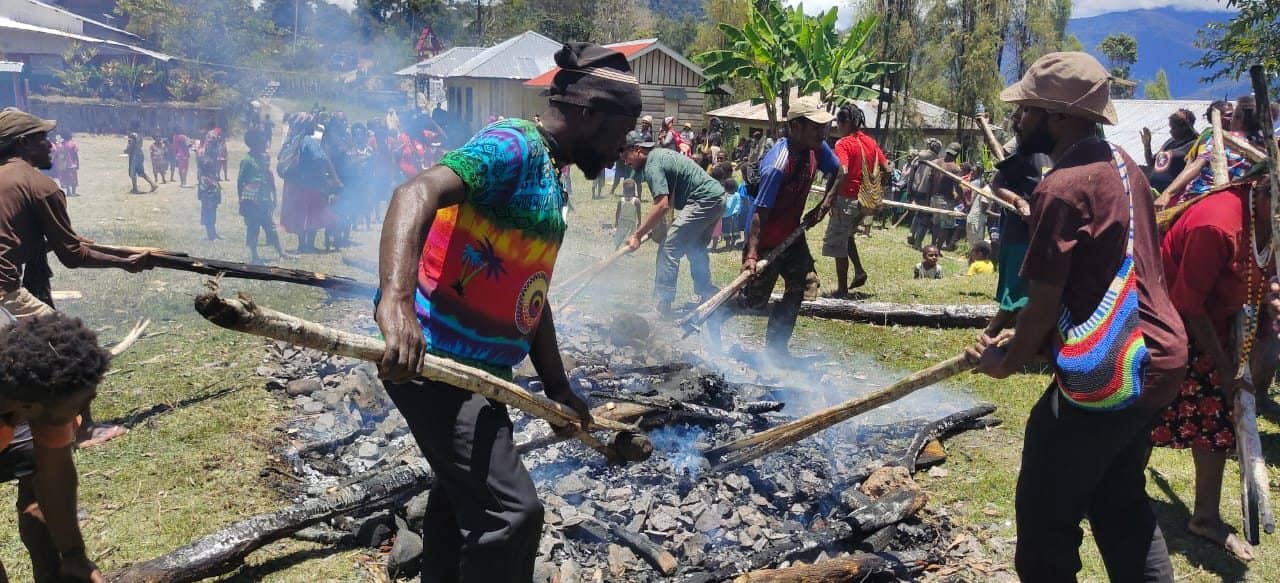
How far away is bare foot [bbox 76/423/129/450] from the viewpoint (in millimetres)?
5289

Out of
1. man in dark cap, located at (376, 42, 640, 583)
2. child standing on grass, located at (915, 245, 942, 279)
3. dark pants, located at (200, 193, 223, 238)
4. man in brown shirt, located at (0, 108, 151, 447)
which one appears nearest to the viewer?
man in dark cap, located at (376, 42, 640, 583)

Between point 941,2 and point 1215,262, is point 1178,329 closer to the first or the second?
point 1215,262

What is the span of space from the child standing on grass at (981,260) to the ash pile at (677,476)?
17.1 ft

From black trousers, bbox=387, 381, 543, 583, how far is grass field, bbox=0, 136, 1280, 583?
5.00 ft

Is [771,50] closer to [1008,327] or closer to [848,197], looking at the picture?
[848,197]

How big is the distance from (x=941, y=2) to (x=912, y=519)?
26050 millimetres

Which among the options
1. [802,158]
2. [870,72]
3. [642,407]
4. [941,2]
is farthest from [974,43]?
[642,407]

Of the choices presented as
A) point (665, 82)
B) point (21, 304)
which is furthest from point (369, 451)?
point (665, 82)

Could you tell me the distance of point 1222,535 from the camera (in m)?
4.22

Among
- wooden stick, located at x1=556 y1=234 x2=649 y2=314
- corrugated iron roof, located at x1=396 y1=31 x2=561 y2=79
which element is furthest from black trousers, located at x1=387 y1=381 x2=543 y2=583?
corrugated iron roof, located at x1=396 y1=31 x2=561 y2=79

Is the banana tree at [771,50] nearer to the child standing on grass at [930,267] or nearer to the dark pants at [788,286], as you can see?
the child standing on grass at [930,267]

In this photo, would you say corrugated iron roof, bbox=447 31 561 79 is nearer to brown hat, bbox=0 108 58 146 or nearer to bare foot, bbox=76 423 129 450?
brown hat, bbox=0 108 58 146

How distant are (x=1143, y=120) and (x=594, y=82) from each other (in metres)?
25.2

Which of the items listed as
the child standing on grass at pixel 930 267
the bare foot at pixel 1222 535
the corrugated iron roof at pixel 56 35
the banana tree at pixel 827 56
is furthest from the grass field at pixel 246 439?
the corrugated iron roof at pixel 56 35
